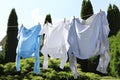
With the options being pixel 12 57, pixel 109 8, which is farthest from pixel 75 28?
pixel 109 8

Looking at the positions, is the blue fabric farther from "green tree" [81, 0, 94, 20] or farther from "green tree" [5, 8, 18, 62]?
"green tree" [5, 8, 18, 62]

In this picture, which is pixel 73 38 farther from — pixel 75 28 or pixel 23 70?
pixel 23 70

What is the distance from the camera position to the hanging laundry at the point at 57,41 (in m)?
7.19

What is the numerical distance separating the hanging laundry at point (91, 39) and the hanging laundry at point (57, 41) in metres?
0.15

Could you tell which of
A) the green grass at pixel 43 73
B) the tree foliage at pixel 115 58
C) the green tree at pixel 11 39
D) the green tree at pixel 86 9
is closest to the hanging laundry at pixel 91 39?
the green grass at pixel 43 73

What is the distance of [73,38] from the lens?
A: 7.10 m

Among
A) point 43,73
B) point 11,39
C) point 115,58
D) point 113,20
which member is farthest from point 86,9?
point 43,73

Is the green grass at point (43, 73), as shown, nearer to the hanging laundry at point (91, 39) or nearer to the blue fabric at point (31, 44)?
the blue fabric at point (31, 44)

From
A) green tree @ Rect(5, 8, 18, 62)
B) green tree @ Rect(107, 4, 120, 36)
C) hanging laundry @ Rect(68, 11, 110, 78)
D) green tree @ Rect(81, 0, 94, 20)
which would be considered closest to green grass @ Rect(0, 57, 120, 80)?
hanging laundry @ Rect(68, 11, 110, 78)

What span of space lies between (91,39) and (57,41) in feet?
2.60

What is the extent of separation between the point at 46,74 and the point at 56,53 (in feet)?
11.9

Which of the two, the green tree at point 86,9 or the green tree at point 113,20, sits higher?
the green tree at point 86,9

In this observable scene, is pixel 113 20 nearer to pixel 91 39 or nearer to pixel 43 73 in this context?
pixel 43 73

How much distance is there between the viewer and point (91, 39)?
23.0 feet
